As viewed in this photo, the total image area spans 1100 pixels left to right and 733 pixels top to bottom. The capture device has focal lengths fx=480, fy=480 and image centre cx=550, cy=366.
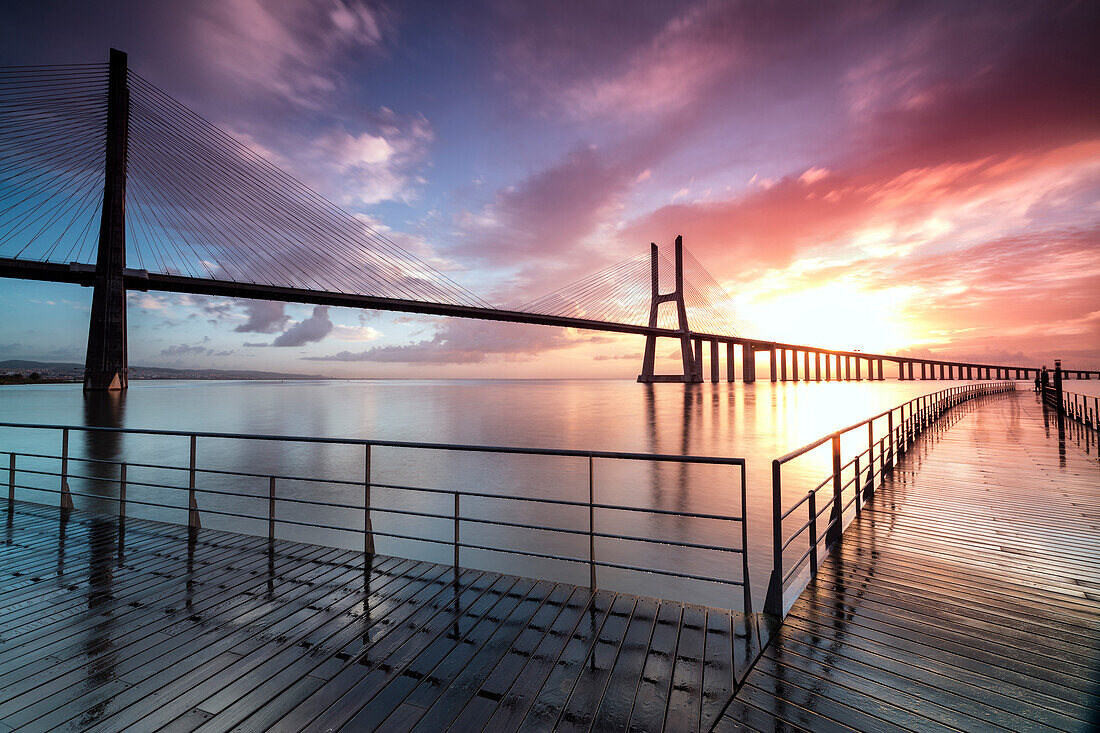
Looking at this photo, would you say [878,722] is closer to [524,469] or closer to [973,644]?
[973,644]

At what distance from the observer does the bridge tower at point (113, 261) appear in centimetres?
3506

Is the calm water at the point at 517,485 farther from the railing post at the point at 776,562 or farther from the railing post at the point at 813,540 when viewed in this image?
the railing post at the point at 776,562

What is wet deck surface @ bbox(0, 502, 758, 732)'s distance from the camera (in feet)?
7.33

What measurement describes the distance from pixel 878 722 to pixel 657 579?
199 inches

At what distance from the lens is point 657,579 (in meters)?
7.00

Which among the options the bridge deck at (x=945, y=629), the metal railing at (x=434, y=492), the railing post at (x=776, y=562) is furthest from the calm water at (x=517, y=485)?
the railing post at (x=776, y=562)

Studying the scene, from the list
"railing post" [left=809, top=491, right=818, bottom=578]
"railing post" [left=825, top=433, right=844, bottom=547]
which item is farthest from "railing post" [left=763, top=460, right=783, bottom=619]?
"railing post" [left=825, top=433, right=844, bottom=547]

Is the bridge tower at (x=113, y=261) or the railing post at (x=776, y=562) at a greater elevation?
the bridge tower at (x=113, y=261)

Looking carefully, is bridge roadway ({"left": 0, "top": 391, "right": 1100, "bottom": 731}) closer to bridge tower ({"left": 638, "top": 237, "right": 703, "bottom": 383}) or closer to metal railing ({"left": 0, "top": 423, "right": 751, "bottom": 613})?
metal railing ({"left": 0, "top": 423, "right": 751, "bottom": 613})

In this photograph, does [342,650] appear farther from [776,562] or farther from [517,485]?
[517,485]

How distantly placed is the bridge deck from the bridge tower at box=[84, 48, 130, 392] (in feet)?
153

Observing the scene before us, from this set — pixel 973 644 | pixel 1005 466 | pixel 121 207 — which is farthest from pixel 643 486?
pixel 121 207

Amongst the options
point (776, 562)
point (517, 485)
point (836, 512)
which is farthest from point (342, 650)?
point (517, 485)

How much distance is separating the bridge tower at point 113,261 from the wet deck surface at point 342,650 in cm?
4208
